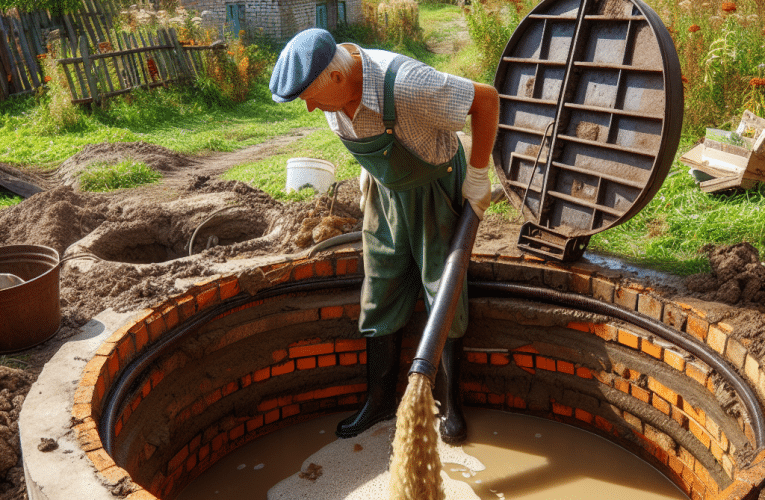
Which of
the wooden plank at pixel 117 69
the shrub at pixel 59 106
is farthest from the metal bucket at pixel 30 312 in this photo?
the wooden plank at pixel 117 69

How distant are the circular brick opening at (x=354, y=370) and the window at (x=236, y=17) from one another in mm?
9499

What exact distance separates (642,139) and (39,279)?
8.76ft

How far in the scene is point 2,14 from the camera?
8758 millimetres

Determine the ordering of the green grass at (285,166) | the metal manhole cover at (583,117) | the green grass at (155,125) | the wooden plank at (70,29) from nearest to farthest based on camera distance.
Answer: the metal manhole cover at (583,117), the green grass at (285,166), the green grass at (155,125), the wooden plank at (70,29)

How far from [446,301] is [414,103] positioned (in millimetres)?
739

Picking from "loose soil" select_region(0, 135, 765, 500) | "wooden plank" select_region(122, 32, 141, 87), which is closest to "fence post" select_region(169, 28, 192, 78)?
"wooden plank" select_region(122, 32, 141, 87)

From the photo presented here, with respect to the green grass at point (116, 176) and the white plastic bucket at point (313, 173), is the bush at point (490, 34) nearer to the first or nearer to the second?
the white plastic bucket at point (313, 173)

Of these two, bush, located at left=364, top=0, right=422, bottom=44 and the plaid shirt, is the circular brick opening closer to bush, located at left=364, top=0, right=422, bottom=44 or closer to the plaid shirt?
the plaid shirt

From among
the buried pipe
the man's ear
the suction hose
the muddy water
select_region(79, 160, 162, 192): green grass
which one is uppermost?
the man's ear

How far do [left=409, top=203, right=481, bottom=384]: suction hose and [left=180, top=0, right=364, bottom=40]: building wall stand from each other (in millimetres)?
9543

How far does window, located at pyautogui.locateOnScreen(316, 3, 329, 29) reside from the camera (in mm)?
12064

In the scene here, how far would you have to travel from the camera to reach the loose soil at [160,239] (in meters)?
2.68

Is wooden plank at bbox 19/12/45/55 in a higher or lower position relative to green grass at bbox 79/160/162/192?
higher

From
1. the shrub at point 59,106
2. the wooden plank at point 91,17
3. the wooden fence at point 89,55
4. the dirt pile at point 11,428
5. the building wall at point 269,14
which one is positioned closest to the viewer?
the dirt pile at point 11,428
